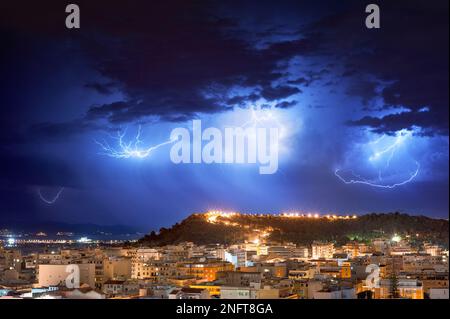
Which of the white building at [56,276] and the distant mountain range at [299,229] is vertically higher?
the distant mountain range at [299,229]

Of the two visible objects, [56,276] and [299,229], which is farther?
[299,229]

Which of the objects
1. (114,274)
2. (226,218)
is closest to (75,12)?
(114,274)

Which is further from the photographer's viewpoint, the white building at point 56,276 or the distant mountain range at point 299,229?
the distant mountain range at point 299,229

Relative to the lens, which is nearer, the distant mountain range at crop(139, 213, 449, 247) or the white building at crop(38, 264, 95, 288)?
the white building at crop(38, 264, 95, 288)

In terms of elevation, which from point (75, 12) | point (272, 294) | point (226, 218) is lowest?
point (272, 294)

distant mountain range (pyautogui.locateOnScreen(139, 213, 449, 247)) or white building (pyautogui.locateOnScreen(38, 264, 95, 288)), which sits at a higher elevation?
distant mountain range (pyautogui.locateOnScreen(139, 213, 449, 247))

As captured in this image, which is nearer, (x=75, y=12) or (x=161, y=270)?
(x=75, y=12)
